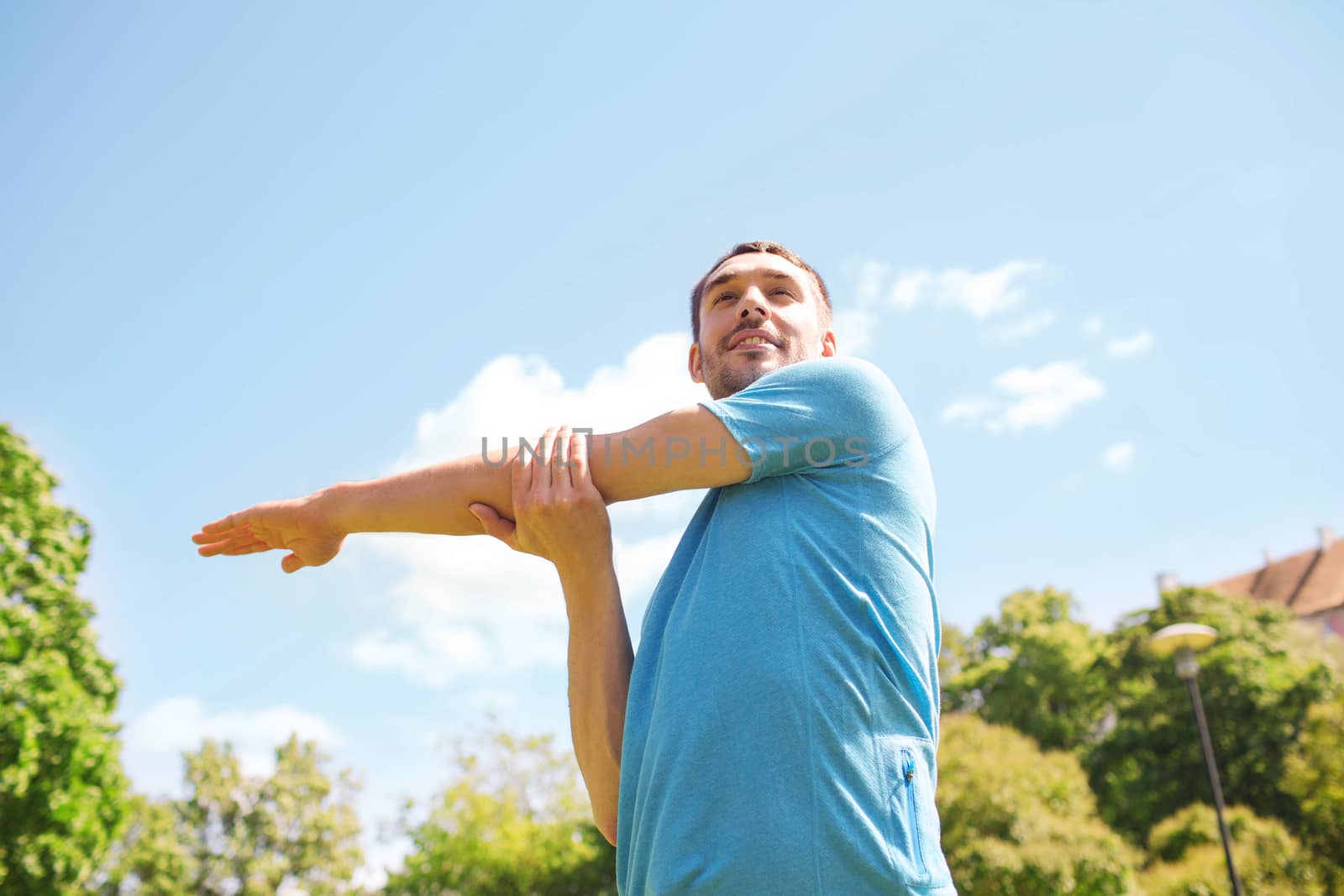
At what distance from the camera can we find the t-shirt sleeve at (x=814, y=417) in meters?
1.81

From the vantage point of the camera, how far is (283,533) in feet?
7.32

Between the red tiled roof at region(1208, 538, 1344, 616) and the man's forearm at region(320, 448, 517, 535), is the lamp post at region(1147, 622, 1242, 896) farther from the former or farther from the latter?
the red tiled roof at region(1208, 538, 1344, 616)

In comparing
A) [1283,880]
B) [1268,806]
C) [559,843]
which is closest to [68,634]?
[559,843]

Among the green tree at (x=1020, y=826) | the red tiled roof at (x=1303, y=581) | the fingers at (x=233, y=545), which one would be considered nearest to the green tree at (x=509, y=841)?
the green tree at (x=1020, y=826)

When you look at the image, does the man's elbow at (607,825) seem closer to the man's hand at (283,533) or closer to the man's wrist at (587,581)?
the man's wrist at (587,581)

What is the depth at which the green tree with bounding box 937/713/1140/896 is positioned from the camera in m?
18.4

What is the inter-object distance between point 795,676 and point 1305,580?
57.5 metres

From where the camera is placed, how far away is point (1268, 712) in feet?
87.5

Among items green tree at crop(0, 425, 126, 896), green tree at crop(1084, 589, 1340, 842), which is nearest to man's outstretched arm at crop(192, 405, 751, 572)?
green tree at crop(0, 425, 126, 896)

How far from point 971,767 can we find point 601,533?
823 inches

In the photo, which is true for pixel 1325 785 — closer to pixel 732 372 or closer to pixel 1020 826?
pixel 1020 826

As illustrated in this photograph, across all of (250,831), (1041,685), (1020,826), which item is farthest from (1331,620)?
(250,831)

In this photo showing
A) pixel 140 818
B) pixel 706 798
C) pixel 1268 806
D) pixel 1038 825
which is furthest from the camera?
pixel 140 818

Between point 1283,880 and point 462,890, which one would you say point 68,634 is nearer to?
point 462,890
